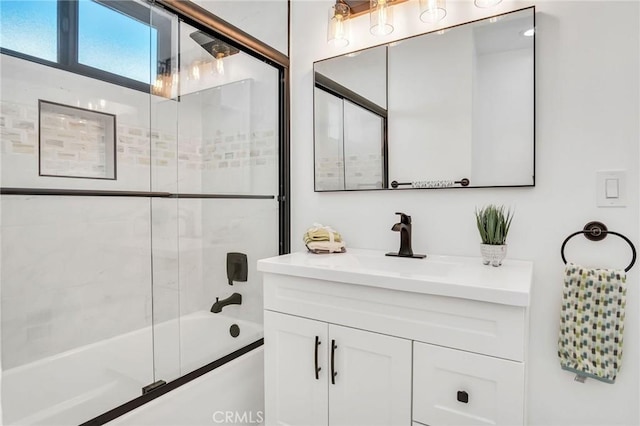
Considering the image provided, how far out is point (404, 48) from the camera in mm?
1526

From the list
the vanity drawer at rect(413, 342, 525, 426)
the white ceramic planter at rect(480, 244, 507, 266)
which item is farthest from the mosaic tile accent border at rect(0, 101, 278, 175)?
the vanity drawer at rect(413, 342, 525, 426)

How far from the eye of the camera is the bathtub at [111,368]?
1187mm

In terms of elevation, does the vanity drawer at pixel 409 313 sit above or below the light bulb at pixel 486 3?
below

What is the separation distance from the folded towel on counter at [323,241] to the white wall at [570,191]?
0.43m

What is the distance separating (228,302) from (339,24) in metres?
1.53

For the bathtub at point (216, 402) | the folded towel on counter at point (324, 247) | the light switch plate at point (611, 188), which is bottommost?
the bathtub at point (216, 402)

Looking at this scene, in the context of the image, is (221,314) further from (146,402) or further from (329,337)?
(329,337)

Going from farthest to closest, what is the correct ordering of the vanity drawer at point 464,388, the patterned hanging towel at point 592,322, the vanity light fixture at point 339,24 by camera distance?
1. the vanity light fixture at point 339,24
2. the patterned hanging towel at point 592,322
3. the vanity drawer at point 464,388

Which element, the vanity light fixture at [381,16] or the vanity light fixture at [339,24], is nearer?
the vanity light fixture at [381,16]

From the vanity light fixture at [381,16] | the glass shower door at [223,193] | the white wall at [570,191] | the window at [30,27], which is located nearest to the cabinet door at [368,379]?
the white wall at [570,191]

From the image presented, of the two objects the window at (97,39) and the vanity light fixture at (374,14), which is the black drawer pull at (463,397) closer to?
the vanity light fixture at (374,14)

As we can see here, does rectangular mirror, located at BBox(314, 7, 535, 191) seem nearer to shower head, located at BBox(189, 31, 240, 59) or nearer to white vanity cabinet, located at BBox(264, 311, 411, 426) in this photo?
shower head, located at BBox(189, 31, 240, 59)

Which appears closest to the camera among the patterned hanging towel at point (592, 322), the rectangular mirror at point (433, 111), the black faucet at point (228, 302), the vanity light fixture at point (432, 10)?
the patterned hanging towel at point (592, 322)

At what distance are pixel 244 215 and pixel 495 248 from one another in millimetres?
1208
